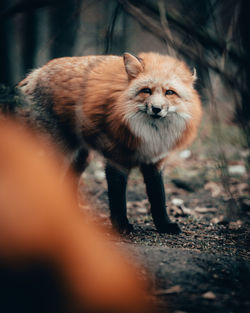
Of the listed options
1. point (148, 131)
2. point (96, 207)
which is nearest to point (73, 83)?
point (148, 131)

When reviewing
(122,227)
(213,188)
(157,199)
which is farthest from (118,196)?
(213,188)

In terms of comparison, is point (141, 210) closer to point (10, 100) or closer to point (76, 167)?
point (76, 167)

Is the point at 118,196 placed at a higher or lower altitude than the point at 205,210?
higher

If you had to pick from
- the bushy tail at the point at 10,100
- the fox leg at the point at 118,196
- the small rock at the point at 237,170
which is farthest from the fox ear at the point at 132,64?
the small rock at the point at 237,170

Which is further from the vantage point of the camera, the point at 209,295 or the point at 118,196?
the point at 118,196

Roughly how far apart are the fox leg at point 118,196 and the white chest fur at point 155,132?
30cm

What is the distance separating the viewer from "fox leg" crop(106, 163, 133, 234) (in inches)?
131

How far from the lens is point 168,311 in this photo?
6.21 feet

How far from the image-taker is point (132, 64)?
3.08 metres

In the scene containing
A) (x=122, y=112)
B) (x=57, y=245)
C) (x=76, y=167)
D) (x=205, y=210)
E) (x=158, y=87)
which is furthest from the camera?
(x=205, y=210)

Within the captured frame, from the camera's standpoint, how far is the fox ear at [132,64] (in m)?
3.04

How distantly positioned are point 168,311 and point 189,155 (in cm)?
516

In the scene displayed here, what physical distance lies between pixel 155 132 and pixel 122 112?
41cm

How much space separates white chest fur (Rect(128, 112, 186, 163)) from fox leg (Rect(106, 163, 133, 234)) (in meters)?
0.30
